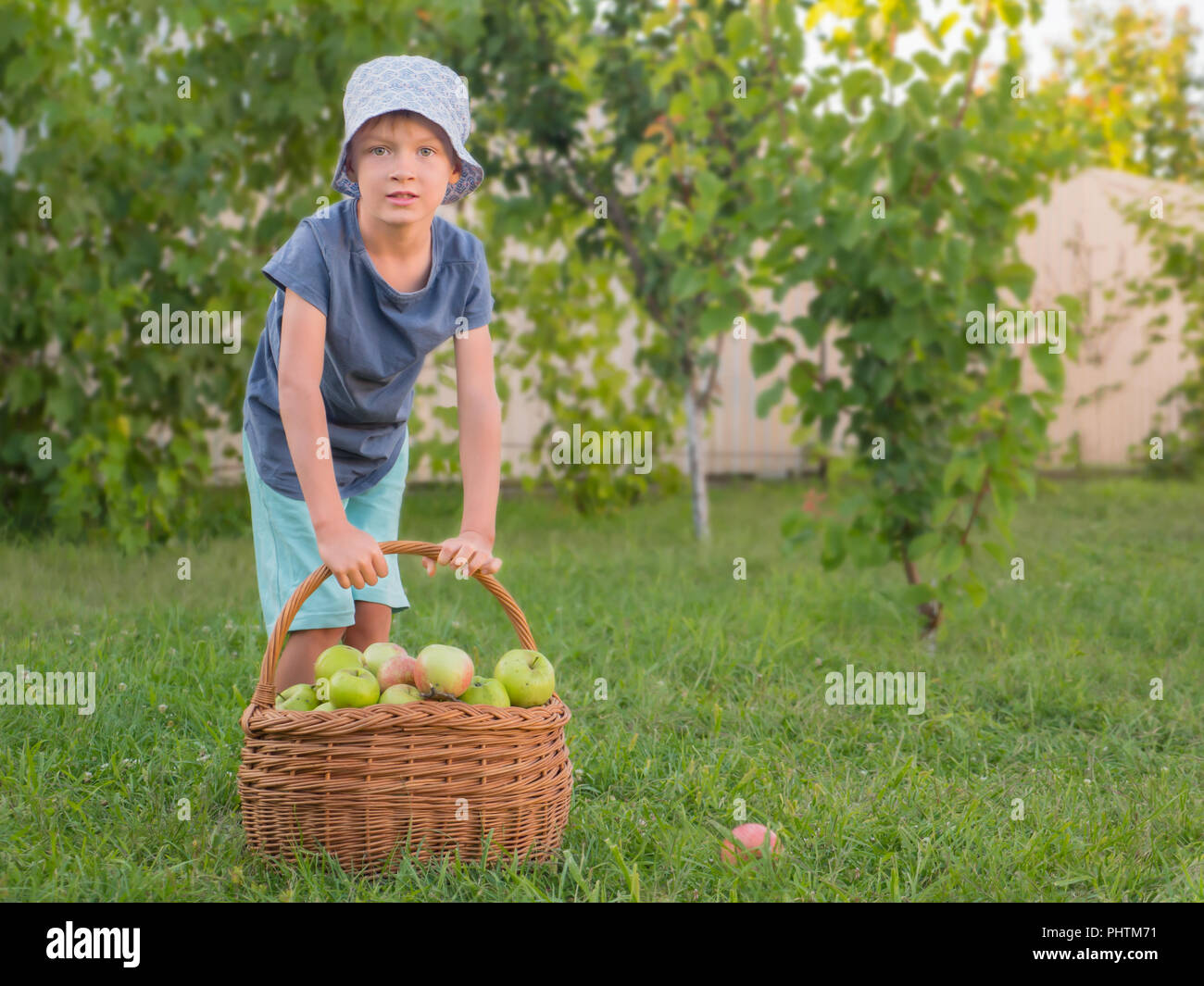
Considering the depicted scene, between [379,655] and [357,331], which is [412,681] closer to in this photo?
[379,655]

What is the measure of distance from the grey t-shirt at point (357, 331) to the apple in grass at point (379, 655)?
382mm

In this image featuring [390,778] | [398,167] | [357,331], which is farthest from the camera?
[357,331]

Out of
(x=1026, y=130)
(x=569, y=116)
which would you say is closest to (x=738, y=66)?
(x=569, y=116)

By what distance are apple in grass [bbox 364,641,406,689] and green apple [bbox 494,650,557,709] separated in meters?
0.17

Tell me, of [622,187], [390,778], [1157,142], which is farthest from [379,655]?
[1157,142]

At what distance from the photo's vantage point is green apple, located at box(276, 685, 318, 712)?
176cm

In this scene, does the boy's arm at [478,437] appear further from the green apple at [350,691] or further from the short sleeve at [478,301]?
the green apple at [350,691]

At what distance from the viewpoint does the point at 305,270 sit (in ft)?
5.96

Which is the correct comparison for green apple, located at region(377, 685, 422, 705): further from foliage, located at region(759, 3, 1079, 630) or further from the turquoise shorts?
foliage, located at region(759, 3, 1079, 630)

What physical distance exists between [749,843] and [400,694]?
0.62 m

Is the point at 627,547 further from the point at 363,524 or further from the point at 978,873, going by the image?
the point at 978,873

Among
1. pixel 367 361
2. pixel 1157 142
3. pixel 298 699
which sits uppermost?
pixel 1157 142
